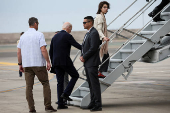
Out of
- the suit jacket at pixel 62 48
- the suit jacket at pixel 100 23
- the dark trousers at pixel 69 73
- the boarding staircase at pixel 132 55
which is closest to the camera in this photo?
the suit jacket at pixel 62 48

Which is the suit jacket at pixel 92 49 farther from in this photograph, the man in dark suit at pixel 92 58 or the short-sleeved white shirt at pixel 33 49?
the short-sleeved white shirt at pixel 33 49

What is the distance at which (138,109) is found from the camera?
8594 millimetres

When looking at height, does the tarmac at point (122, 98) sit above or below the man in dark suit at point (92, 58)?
below

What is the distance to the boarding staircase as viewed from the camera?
8.90 meters

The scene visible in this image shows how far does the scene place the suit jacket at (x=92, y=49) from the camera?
819 centimetres

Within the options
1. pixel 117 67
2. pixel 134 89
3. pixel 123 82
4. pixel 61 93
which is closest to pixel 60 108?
pixel 61 93

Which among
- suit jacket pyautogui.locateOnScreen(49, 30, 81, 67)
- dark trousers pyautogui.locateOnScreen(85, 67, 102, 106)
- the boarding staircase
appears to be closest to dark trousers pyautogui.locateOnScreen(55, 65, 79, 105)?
suit jacket pyautogui.locateOnScreen(49, 30, 81, 67)

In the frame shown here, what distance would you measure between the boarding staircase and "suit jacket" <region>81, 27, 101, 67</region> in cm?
71

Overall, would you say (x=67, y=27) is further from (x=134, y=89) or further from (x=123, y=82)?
(x=123, y=82)

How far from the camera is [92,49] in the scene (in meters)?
8.16

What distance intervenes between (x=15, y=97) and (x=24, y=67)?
3.10 meters

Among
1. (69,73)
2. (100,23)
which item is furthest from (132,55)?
(69,73)

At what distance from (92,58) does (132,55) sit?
4.05ft

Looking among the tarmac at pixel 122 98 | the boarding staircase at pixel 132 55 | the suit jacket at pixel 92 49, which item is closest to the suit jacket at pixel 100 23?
the boarding staircase at pixel 132 55
